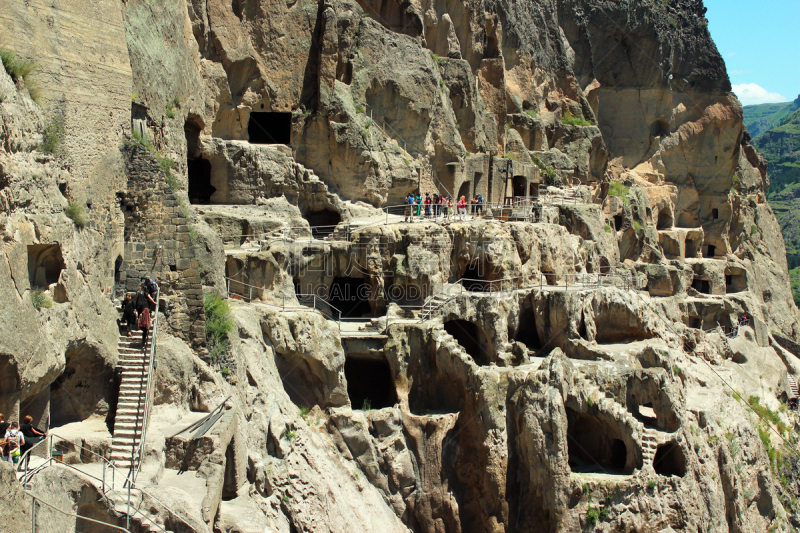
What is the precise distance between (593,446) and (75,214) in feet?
48.8

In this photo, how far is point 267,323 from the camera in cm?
1836

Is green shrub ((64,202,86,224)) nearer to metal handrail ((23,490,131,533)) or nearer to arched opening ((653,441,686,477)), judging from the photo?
metal handrail ((23,490,131,533))

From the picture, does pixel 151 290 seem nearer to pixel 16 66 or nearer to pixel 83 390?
pixel 83 390

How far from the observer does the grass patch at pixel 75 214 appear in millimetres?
13273

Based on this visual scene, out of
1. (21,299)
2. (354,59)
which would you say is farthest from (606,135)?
(21,299)

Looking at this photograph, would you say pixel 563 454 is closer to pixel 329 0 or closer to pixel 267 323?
pixel 267 323

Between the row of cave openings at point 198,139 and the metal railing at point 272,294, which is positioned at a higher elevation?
the row of cave openings at point 198,139

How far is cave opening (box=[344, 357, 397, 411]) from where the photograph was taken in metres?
21.9

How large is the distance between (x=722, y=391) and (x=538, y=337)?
5.72 meters

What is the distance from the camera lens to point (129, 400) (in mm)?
13453

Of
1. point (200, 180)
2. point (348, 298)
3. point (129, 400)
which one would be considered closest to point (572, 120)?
point (348, 298)

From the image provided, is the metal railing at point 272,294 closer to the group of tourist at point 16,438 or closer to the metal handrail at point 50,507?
the group of tourist at point 16,438

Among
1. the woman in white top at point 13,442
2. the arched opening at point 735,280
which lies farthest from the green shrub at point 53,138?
the arched opening at point 735,280

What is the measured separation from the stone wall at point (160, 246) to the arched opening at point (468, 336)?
9.22 m
